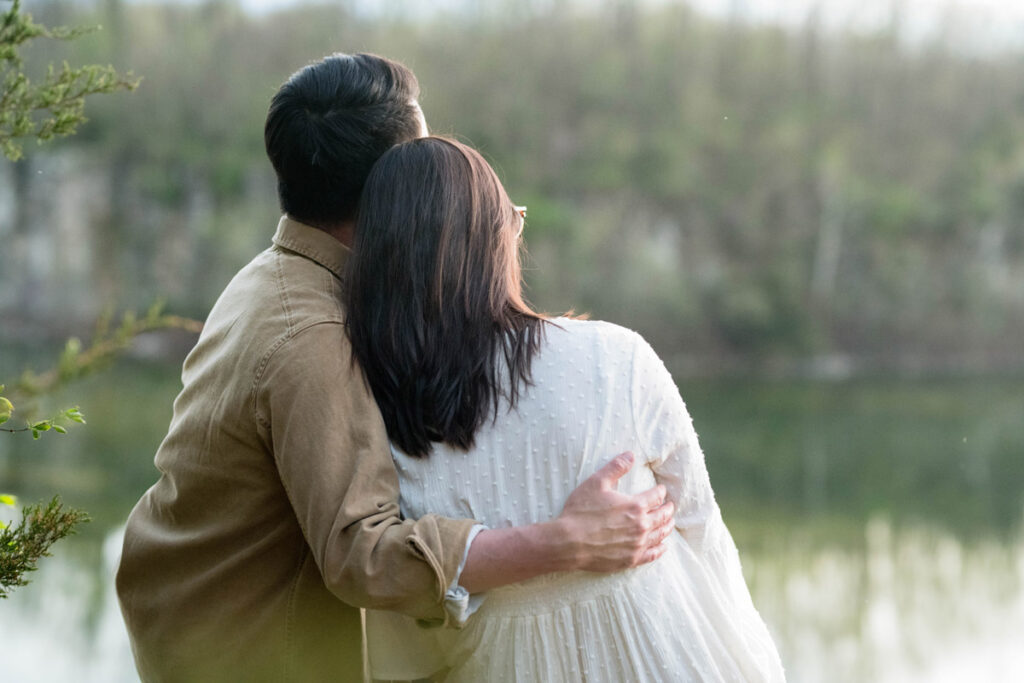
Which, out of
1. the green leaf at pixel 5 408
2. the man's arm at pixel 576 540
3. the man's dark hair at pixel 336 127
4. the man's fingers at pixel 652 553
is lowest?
the man's fingers at pixel 652 553

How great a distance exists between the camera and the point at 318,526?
1020 millimetres

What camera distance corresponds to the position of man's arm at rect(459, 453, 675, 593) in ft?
3.42

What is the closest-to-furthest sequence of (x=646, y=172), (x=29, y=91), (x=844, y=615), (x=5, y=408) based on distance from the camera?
(x=5, y=408) → (x=29, y=91) → (x=844, y=615) → (x=646, y=172)

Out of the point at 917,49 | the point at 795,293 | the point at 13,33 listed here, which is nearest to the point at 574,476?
the point at 13,33

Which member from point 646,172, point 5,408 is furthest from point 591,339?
point 646,172

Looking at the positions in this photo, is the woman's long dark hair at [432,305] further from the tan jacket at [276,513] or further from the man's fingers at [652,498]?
the man's fingers at [652,498]

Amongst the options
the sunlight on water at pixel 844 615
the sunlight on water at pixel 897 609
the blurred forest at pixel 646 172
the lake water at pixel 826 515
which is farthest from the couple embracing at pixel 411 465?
the blurred forest at pixel 646 172

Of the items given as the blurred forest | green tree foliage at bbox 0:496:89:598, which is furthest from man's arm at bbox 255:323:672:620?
the blurred forest

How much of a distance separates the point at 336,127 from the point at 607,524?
0.51 meters

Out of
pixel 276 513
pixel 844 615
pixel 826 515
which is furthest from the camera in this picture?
pixel 826 515

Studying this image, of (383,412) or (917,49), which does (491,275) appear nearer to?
(383,412)

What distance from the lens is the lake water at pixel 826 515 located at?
4945 millimetres

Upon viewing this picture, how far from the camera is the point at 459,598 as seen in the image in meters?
1.04

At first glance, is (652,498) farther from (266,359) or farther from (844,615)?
(844,615)
